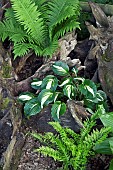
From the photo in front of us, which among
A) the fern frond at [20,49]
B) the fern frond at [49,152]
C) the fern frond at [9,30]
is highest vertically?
the fern frond at [9,30]

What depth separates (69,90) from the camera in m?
3.76

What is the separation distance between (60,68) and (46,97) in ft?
1.29

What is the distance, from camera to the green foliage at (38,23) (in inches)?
163

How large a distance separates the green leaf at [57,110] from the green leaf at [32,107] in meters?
0.18

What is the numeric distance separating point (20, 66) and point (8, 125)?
0.83 meters

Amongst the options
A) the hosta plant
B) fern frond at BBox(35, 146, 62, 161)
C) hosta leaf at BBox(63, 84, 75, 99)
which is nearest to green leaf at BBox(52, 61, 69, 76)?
the hosta plant

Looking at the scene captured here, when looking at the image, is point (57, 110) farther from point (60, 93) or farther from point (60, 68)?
point (60, 68)

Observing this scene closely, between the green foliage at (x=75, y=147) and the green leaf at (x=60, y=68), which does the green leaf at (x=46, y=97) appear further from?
the green foliage at (x=75, y=147)

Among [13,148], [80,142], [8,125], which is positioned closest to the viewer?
[80,142]

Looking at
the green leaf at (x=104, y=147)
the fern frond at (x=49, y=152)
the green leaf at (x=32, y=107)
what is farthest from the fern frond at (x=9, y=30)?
the green leaf at (x=104, y=147)

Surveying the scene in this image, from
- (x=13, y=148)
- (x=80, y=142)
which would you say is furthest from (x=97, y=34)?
(x=13, y=148)

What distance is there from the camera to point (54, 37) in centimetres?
425

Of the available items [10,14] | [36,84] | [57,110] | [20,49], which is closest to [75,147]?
[57,110]

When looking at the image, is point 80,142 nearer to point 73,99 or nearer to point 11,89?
→ point 73,99
